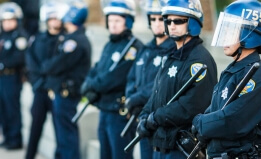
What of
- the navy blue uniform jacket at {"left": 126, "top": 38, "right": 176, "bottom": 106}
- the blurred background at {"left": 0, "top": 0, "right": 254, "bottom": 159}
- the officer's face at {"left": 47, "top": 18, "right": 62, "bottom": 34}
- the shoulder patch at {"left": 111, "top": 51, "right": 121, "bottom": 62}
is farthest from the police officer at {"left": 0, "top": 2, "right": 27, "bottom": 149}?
the navy blue uniform jacket at {"left": 126, "top": 38, "right": 176, "bottom": 106}

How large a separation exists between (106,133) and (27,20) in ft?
20.4

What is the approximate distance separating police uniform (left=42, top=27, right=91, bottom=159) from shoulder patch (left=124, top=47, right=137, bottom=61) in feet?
3.62

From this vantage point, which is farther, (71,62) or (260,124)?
(71,62)

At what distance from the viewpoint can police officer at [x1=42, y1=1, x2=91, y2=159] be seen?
771 cm

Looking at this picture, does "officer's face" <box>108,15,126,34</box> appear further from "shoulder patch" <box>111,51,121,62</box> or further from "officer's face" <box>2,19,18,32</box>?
"officer's face" <box>2,19,18,32</box>

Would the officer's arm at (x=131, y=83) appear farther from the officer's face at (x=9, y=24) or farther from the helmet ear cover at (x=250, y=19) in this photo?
the officer's face at (x=9, y=24)

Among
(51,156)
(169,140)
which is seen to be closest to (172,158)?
(169,140)

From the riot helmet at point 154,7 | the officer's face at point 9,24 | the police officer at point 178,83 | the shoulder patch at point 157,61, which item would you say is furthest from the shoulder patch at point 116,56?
the officer's face at point 9,24

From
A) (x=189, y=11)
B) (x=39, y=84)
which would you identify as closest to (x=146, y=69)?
(x=189, y=11)

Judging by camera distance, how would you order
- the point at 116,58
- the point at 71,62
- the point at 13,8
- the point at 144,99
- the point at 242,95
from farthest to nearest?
the point at 13,8, the point at 71,62, the point at 116,58, the point at 144,99, the point at 242,95

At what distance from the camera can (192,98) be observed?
5.02m

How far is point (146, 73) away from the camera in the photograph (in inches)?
236

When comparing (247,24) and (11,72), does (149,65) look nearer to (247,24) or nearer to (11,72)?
(247,24)

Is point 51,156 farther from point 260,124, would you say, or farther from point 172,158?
point 260,124
